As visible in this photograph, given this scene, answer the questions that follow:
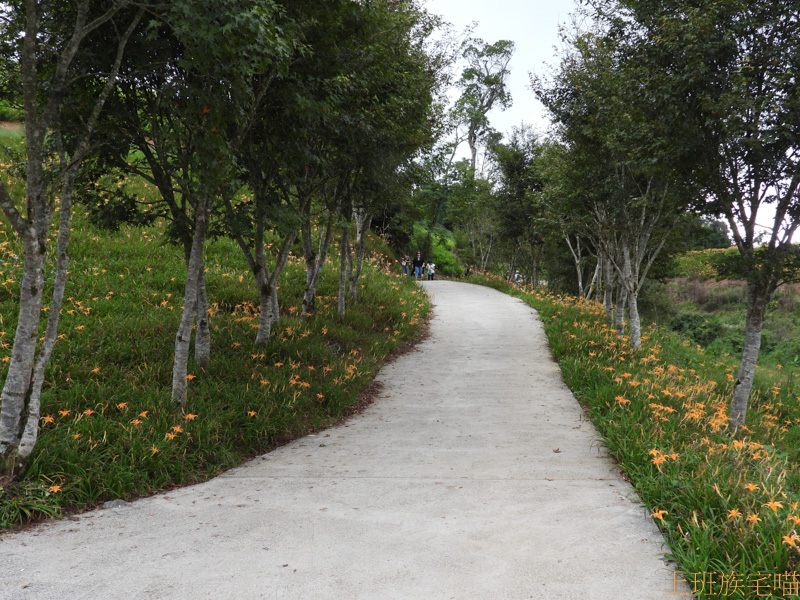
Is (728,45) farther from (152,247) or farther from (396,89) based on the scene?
(152,247)

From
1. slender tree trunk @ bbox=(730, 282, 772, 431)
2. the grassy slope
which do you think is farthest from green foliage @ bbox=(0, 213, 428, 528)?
the grassy slope

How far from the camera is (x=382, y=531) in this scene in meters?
3.58

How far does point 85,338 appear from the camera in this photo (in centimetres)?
653

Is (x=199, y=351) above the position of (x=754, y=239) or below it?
below

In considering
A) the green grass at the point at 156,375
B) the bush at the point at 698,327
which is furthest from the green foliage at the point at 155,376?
the bush at the point at 698,327

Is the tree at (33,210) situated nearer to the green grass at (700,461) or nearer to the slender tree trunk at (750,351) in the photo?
the green grass at (700,461)

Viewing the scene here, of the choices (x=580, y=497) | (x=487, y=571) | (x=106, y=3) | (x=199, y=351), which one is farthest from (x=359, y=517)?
(x=106, y=3)

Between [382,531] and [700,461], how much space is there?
2.87 m

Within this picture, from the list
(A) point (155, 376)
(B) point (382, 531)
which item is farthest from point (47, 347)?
(B) point (382, 531)

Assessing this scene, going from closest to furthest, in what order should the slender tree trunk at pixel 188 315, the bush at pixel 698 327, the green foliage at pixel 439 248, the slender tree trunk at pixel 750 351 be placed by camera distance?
the slender tree trunk at pixel 188 315 → the slender tree trunk at pixel 750 351 → the bush at pixel 698 327 → the green foliage at pixel 439 248

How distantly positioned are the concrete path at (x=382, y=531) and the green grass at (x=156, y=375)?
0.33 meters

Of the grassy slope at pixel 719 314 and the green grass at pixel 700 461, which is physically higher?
the grassy slope at pixel 719 314

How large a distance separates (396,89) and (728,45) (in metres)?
4.59

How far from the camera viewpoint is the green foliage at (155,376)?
165 inches
